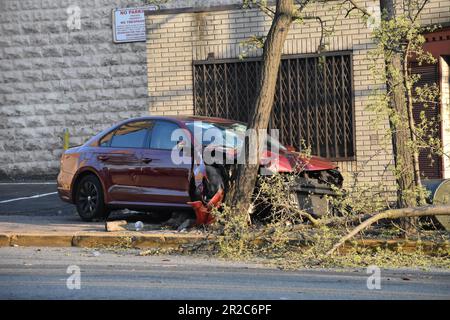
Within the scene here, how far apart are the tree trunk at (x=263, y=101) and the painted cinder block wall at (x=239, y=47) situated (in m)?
3.80

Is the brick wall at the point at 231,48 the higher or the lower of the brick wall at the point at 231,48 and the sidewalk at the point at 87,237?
the higher

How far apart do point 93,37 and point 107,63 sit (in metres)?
0.76

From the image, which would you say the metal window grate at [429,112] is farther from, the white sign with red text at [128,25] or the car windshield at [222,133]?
the white sign with red text at [128,25]

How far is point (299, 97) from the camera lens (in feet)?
50.2

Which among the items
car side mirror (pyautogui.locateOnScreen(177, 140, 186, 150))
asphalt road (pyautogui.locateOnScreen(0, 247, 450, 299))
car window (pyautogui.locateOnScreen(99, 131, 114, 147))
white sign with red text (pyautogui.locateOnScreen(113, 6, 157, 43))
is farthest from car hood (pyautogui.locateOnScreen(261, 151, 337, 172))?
white sign with red text (pyautogui.locateOnScreen(113, 6, 157, 43))

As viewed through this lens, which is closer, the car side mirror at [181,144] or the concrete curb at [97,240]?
the concrete curb at [97,240]

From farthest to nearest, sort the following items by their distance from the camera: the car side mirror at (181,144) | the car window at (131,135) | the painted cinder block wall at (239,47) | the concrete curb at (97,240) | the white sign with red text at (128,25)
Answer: the white sign with red text at (128,25)
the painted cinder block wall at (239,47)
the car window at (131,135)
the car side mirror at (181,144)
the concrete curb at (97,240)

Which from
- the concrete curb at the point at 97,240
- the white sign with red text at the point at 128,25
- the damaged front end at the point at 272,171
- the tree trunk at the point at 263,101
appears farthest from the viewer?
the white sign with red text at the point at 128,25

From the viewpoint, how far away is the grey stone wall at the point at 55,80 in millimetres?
21031

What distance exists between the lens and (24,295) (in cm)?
736

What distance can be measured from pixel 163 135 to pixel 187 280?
4.18 m

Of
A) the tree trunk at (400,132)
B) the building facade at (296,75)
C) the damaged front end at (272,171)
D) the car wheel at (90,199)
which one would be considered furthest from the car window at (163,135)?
the tree trunk at (400,132)

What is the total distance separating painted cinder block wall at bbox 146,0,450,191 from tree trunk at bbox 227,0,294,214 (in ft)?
12.5

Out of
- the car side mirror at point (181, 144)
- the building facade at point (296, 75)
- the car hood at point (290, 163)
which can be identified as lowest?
the car hood at point (290, 163)
